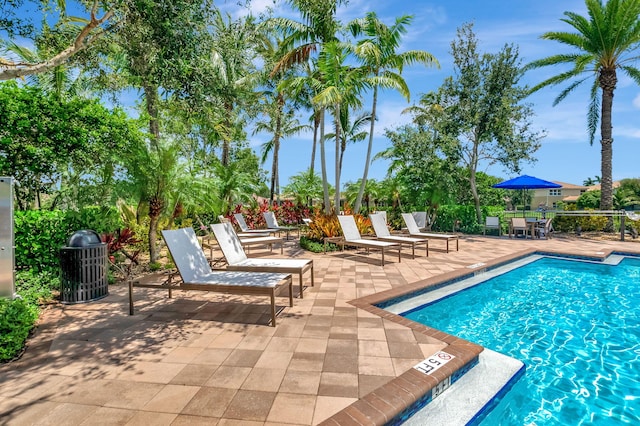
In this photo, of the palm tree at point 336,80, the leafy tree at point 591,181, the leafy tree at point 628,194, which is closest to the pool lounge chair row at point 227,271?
the palm tree at point 336,80

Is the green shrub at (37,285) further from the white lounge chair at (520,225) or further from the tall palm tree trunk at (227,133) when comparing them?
the white lounge chair at (520,225)

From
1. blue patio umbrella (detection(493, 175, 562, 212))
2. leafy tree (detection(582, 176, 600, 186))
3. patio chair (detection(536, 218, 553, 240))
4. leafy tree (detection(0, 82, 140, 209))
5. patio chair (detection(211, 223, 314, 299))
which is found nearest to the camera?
patio chair (detection(211, 223, 314, 299))

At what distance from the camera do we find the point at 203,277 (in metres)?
4.98

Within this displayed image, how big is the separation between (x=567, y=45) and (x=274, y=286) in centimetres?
1990

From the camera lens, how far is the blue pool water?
123 inches

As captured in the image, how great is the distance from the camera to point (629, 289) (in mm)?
7090

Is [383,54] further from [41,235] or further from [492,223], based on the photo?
[41,235]

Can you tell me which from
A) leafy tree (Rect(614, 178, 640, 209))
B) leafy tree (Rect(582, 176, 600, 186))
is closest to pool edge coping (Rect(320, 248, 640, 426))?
leafy tree (Rect(614, 178, 640, 209))

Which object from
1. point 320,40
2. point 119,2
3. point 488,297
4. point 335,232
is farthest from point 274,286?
point 320,40

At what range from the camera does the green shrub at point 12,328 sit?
3359 mm

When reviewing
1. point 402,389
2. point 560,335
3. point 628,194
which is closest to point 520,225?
point 560,335

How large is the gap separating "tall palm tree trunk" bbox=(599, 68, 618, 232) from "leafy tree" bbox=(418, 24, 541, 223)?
331 cm

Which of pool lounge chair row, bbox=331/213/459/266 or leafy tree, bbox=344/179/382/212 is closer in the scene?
pool lounge chair row, bbox=331/213/459/266

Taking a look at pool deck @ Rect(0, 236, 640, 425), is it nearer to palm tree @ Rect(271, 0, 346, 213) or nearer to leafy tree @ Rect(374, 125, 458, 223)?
palm tree @ Rect(271, 0, 346, 213)
